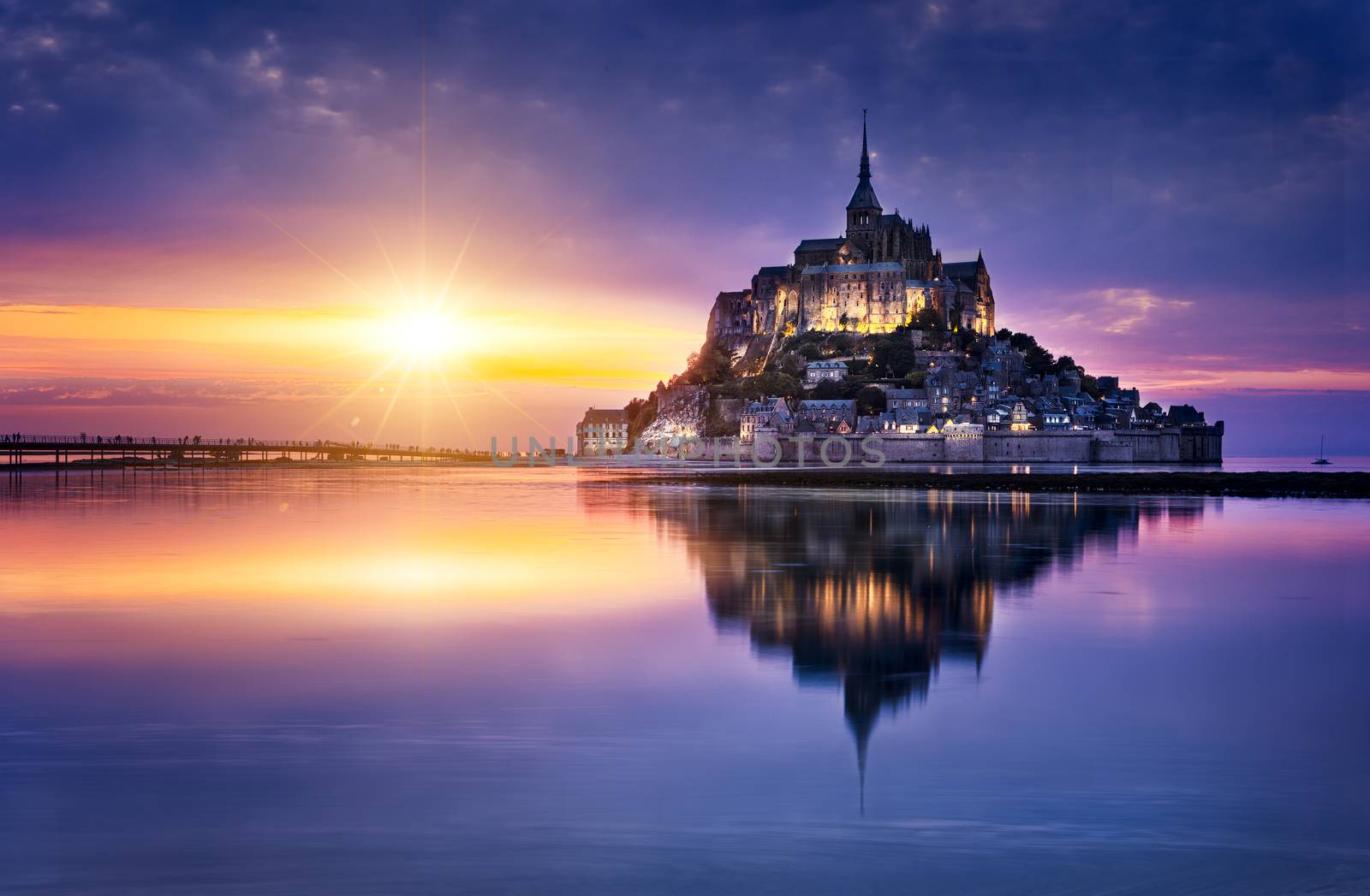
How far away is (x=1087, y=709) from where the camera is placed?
848cm

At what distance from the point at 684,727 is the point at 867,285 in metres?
96.7

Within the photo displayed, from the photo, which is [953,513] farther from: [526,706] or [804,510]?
[526,706]

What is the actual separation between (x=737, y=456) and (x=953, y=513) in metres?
66.2

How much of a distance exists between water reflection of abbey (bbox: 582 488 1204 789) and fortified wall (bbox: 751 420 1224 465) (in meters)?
50.0

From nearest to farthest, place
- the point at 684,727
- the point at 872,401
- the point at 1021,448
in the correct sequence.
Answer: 1. the point at 684,727
2. the point at 1021,448
3. the point at 872,401

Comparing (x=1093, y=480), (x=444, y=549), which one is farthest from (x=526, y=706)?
(x=1093, y=480)

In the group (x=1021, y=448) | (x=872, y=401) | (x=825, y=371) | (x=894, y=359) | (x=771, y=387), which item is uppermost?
(x=894, y=359)

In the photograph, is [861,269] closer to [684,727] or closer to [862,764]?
[684,727]

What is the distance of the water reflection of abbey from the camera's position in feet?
33.5

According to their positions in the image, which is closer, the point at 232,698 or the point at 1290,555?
the point at 232,698

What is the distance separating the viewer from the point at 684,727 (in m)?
7.84

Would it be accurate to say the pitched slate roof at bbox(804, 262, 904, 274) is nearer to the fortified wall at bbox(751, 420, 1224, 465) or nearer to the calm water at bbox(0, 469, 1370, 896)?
the fortified wall at bbox(751, 420, 1224, 465)

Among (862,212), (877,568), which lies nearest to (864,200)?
(862,212)

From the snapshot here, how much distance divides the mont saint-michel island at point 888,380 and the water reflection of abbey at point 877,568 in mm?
51213
